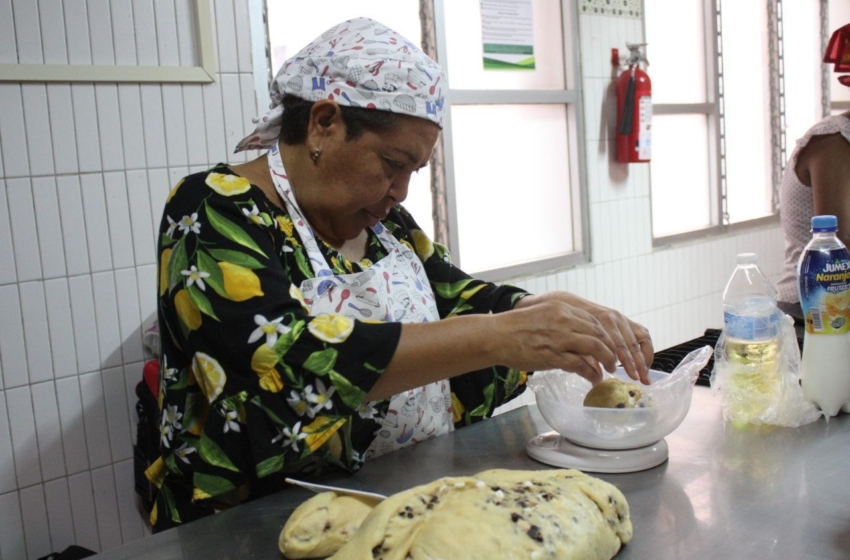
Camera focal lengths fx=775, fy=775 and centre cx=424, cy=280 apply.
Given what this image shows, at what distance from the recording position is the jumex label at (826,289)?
136 centimetres

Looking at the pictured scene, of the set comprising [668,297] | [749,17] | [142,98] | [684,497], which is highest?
[749,17]

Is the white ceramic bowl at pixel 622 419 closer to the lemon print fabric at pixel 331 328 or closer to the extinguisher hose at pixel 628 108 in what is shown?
the lemon print fabric at pixel 331 328

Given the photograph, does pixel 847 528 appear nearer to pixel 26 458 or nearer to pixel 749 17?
pixel 26 458

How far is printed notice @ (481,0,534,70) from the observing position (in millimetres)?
3287

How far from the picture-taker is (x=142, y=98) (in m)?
2.30

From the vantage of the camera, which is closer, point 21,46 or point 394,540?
point 394,540

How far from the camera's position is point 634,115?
11.8ft

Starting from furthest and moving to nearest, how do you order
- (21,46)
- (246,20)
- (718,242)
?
(718,242) < (246,20) < (21,46)

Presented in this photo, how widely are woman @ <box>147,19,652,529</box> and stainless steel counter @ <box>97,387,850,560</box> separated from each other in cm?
8

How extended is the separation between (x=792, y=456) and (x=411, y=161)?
79 cm

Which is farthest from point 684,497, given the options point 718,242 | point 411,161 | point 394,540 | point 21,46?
Answer: point 718,242

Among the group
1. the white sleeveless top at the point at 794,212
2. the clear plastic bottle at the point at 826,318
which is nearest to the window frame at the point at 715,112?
the white sleeveless top at the point at 794,212

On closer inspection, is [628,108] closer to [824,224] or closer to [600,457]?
[824,224]

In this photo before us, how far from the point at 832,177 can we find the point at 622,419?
1.55 m
